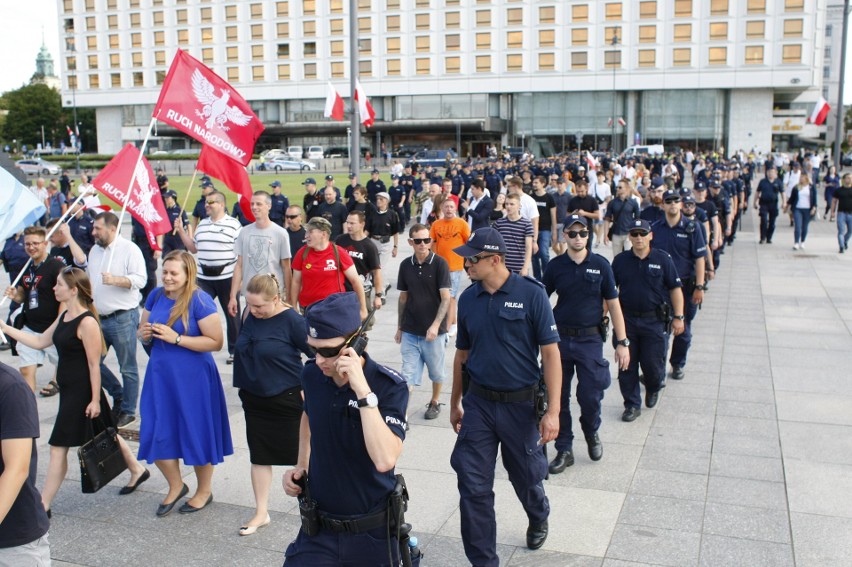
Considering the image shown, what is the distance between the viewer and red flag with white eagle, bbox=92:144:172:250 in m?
8.41

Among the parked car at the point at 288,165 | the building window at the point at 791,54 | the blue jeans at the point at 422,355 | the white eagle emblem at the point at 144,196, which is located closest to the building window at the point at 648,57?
the building window at the point at 791,54

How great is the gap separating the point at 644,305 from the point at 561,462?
1.96m

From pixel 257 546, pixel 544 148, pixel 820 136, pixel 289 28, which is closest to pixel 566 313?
pixel 257 546

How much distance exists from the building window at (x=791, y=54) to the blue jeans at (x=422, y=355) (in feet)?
241

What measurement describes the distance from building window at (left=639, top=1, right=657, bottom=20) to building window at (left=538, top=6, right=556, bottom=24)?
7792 mm

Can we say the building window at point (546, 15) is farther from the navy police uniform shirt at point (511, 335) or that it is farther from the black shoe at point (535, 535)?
the black shoe at point (535, 535)

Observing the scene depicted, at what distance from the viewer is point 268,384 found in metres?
5.31

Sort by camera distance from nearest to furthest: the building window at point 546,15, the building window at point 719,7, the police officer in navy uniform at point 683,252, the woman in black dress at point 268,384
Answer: the woman in black dress at point 268,384 → the police officer in navy uniform at point 683,252 → the building window at point 719,7 → the building window at point 546,15

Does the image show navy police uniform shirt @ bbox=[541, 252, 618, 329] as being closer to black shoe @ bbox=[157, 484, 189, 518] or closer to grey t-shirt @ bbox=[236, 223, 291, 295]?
black shoe @ bbox=[157, 484, 189, 518]

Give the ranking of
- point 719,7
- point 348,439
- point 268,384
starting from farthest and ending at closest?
point 719,7, point 268,384, point 348,439

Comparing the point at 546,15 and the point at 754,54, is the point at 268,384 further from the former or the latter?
the point at 546,15

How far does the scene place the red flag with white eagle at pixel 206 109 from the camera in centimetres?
883

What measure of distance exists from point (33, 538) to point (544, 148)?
261ft

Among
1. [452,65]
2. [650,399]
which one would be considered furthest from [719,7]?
[650,399]
